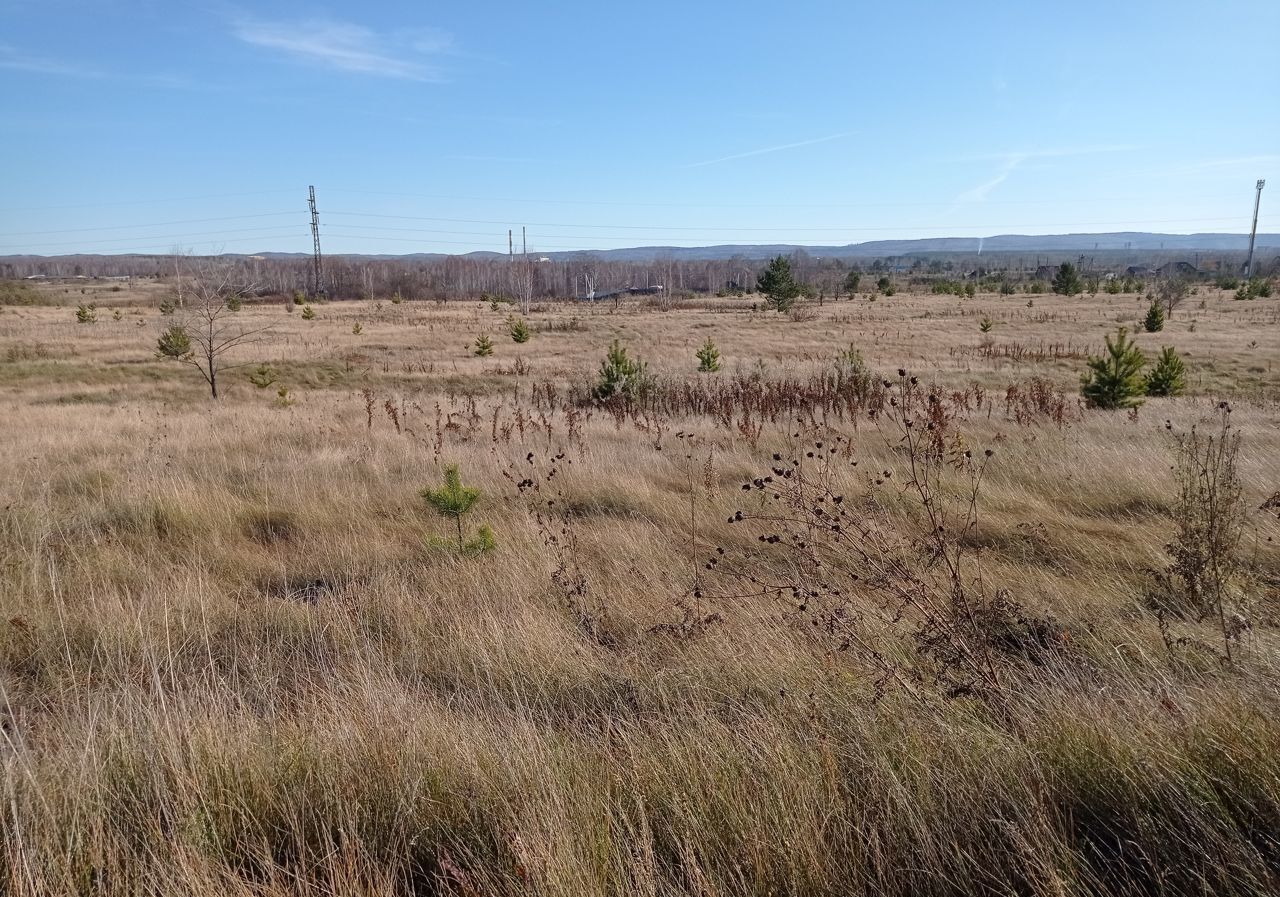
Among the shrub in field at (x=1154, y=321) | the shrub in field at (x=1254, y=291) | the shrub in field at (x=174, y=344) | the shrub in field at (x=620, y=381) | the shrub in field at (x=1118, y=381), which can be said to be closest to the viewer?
the shrub in field at (x=1118, y=381)

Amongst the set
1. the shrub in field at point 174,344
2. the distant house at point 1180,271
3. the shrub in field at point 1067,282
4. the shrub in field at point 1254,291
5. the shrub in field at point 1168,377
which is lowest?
the shrub in field at point 1168,377

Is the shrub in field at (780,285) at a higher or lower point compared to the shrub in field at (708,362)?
higher

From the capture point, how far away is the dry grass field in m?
1.96

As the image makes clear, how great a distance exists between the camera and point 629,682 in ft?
10.7

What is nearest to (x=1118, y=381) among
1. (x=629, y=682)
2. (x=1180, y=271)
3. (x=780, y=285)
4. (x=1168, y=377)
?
(x=1168, y=377)

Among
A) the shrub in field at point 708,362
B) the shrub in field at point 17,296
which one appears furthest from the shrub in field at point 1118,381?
the shrub in field at point 17,296

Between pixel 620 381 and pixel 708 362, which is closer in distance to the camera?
pixel 620 381

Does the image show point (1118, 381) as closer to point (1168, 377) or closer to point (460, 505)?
point (1168, 377)

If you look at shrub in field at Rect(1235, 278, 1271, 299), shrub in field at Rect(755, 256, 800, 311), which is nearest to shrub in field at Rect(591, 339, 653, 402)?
shrub in field at Rect(755, 256, 800, 311)

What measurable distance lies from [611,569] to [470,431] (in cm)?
595

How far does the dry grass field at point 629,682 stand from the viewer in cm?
196

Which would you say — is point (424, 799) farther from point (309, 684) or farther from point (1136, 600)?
point (1136, 600)

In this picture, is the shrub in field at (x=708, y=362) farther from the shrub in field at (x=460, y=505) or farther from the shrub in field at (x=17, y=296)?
the shrub in field at (x=17, y=296)

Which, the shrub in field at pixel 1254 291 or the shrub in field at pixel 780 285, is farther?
the shrub in field at pixel 1254 291
